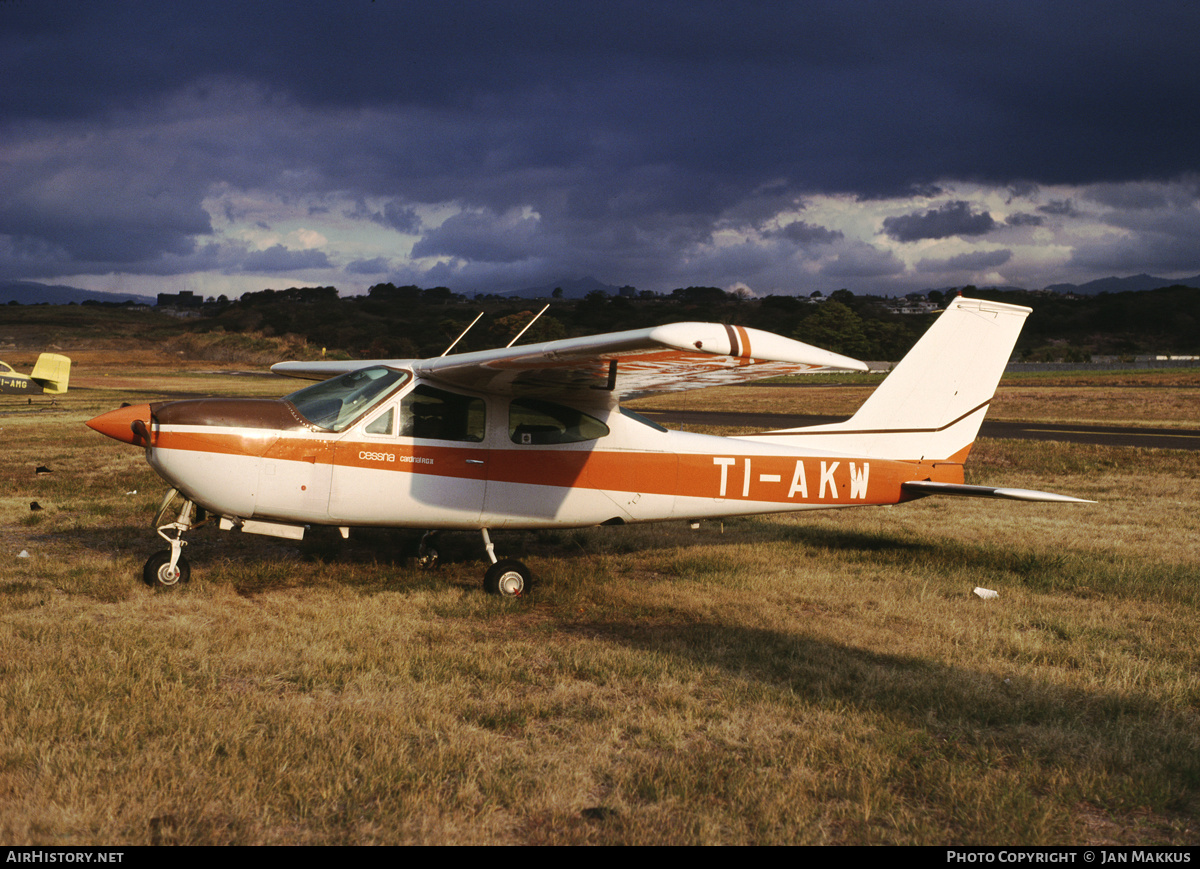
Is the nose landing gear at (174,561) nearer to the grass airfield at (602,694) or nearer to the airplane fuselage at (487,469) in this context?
the grass airfield at (602,694)

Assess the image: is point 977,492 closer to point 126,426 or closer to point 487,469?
point 487,469

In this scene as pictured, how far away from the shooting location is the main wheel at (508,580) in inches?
274

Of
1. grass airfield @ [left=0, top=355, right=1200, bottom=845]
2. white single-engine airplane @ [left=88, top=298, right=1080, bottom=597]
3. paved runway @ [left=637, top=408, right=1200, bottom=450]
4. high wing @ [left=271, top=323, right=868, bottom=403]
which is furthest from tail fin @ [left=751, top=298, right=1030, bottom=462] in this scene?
paved runway @ [left=637, top=408, right=1200, bottom=450]

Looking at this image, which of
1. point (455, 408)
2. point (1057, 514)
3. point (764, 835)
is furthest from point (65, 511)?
point (1057, 514)

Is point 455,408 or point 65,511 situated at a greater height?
point 455,408

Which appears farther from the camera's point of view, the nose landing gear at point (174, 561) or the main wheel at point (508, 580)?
the main wheel at point (508, 580)

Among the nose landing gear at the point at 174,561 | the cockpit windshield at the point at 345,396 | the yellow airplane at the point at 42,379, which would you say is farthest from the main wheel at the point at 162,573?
the yellow airplane at the point at 42,379

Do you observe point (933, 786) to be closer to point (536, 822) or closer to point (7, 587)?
point (536, 822)

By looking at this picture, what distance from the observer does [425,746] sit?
3953mm

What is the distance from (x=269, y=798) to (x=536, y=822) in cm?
117

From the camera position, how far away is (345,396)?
22.5ft

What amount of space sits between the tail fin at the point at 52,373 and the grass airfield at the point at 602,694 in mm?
29775

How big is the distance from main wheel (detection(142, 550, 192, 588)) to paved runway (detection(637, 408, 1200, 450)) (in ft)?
61.8
